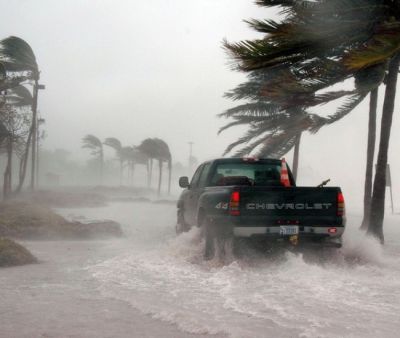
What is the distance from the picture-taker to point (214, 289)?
6.52 metres

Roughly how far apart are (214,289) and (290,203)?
2.07m

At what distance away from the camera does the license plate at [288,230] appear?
305 inches

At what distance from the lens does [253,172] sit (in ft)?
32.8

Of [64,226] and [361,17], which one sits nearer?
[361,17]

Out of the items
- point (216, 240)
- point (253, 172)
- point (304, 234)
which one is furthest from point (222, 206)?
point (253, 172)

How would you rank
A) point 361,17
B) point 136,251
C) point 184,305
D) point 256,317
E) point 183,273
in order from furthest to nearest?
point 136,251, point 361,17, point 183,273, point 184,305, point 256,317

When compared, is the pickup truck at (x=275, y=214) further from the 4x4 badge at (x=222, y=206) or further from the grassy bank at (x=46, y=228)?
the grassy bank at (x=46, y=228)

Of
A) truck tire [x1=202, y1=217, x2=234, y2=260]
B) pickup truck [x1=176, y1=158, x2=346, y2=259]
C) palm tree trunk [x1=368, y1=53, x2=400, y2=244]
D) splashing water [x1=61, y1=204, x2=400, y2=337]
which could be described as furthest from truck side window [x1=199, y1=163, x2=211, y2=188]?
palm tree trunk [x1=368, y1=53, x2=400, y2=244]

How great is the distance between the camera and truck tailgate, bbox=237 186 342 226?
7734mm

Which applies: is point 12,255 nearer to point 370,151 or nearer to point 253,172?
point 253,172

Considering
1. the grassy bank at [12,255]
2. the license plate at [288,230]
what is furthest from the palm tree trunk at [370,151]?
the grassy bank at [12,255]

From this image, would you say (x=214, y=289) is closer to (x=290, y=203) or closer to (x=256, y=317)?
(x=256, y=317)

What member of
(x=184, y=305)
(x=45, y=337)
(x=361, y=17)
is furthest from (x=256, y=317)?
(x=361, y=17)

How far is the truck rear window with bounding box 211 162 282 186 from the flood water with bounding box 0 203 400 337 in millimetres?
1350
